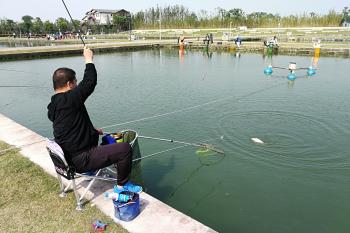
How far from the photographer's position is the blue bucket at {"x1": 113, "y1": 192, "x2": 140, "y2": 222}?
366cm

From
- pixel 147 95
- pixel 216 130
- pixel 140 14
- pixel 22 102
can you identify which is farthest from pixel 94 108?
pixel 140 14

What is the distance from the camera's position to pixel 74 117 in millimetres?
3580

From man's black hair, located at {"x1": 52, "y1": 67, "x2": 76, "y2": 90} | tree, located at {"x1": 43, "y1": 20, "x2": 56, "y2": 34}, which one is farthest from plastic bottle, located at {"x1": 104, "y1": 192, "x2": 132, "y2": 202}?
tree, located at {"x1": 43, "y1": 20, "x2": 56, "y2": 34}

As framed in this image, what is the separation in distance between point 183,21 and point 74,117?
7445cm

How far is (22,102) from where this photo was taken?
13.0 m

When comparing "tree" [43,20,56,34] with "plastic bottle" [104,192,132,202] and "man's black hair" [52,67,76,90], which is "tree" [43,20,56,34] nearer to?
"man's black hair" [52,67,76,90]

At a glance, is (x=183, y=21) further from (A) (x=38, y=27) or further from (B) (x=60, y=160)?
(B) (x=60, y=160)

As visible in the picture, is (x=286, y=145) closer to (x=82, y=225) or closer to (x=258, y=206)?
(x=258, y=206)

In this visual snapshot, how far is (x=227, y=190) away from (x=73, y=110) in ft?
11.4

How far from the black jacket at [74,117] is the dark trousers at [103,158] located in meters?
0.09

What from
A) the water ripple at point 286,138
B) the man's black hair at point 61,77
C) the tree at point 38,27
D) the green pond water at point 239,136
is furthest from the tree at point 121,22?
the man's black hair at point 61,77

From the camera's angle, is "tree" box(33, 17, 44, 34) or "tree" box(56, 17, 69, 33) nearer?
"tree" box(56, 17, 69, 33)

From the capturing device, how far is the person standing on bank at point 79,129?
11.5 feet

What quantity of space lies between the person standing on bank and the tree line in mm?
54403
